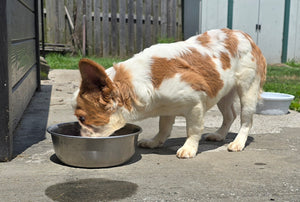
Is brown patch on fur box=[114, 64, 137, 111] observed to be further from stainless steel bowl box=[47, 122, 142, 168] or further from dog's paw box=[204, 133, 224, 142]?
dog's paw box=[204, 133, 224, 142]

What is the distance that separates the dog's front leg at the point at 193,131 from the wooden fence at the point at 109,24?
9.00 metres

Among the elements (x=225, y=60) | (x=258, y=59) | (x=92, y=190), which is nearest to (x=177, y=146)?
(x=225, y=60)

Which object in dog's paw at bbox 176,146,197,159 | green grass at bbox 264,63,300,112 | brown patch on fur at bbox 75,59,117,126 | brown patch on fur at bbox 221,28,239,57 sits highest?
brown patch on fur at bbox 221,28,239,57

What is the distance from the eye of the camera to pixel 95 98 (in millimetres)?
3084

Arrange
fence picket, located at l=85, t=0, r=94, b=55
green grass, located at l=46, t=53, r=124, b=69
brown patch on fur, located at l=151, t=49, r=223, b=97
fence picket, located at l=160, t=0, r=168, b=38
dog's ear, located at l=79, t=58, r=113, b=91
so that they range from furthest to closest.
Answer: fence picket, located at l=160, t=0, r=168, b=38
fence picket, located at l=85, t=0, r=94, b=55
green grass, located at l=46, t=53, r=124, b=69
brown patch on fur, located at l=151, t=49, r=223, b=97
dog's ear, located at l=79, t=58, r=113, b=91

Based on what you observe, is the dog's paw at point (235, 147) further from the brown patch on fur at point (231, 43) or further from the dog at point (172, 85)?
the brown patch on fur at point (231, 43)

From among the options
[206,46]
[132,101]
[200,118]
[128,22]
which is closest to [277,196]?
[200,118]

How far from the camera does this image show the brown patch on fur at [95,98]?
3.02m

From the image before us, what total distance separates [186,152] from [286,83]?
19.4 feet

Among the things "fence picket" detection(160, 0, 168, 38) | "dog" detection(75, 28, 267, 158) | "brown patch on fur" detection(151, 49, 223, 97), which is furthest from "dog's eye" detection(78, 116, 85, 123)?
"fence picket" detection(160, 0, 168, 38)

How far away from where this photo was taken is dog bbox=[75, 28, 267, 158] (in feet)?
10.2

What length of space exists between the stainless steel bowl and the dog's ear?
0.41m

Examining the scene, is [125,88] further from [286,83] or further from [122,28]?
[122,28]

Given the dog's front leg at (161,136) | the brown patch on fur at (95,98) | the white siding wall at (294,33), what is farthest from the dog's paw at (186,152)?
the white siding wall at (294,33)
